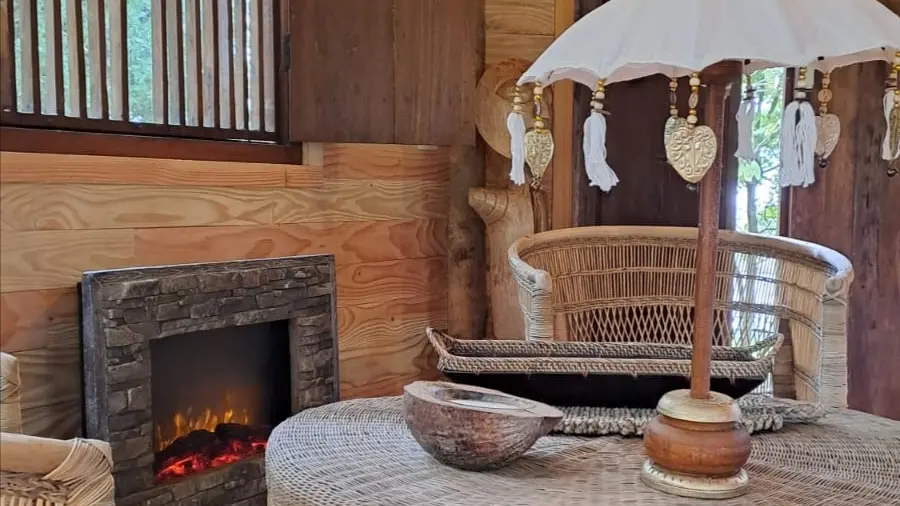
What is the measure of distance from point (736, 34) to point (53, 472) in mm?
962

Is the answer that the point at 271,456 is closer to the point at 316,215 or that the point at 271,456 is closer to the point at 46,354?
the point at 46,354

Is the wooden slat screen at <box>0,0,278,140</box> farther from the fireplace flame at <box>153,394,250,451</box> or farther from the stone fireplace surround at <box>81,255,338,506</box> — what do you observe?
the fireplace flame at <box>153,394,250,451</box>

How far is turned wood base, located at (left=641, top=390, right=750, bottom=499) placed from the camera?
97cm

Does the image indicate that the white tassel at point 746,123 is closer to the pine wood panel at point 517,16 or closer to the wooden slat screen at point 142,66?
the wooden slat screen at point 142,66

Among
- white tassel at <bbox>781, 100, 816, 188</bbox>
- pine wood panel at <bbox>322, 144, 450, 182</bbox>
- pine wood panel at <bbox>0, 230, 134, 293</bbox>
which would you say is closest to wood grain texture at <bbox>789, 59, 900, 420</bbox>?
pine wood panel at <bbox>322, 144, 450, 182</bbox>

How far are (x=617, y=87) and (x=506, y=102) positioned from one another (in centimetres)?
44

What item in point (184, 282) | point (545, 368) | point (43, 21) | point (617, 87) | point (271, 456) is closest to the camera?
point (271, 456)

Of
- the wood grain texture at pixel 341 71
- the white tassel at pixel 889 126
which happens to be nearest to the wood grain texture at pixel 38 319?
the wood grain texture at pixel 341 71

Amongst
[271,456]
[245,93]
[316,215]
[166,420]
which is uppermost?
[245,93]

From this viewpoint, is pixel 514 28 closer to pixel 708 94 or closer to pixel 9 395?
pixel 708 94

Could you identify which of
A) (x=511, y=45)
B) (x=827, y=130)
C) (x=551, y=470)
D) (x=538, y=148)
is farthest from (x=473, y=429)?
(x=511, y=45)

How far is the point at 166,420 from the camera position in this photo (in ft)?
5.63

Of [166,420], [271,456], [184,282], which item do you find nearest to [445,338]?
[271,456]

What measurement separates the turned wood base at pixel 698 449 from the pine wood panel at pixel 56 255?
3.12 ft
